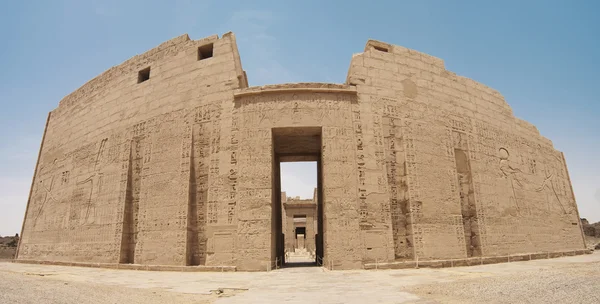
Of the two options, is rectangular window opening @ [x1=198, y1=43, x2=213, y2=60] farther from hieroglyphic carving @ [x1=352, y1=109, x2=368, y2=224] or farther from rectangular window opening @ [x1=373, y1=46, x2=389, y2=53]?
rectangular window opening @ [x1=373, y1=46, x2=389, y2=53]

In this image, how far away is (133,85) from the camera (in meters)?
11.2

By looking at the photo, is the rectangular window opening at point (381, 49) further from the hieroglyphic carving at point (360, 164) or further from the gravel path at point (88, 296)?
the gravel path at point (88, 296)

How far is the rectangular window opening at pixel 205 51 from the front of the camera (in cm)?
1034

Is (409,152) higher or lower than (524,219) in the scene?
higher

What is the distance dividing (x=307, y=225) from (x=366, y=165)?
43.2 ft

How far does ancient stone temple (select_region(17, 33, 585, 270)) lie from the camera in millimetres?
8508

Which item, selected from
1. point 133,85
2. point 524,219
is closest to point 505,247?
point 524,219

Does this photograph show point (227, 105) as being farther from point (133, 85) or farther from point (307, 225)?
point (307, 225)

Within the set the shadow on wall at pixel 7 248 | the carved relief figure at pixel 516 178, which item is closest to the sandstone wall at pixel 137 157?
the shadow on wall at pixel 7 248

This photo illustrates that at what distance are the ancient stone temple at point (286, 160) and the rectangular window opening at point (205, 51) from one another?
0.06 metres

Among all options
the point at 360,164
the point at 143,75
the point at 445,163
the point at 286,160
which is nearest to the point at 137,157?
the point at 143,75

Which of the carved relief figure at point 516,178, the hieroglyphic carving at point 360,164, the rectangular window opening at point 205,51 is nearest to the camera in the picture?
the hieroglyphic carving at point 360,164

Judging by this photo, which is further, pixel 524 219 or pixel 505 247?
pixel 524 219

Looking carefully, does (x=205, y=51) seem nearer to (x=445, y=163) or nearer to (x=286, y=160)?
(x=286, y=160)
